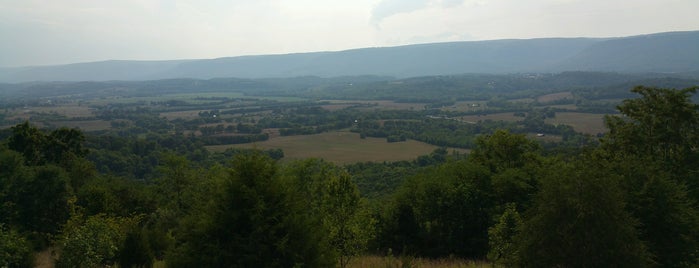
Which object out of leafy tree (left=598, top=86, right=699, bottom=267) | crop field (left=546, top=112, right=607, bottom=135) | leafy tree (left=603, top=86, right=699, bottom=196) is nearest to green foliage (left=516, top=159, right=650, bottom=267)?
leafy tree (left=598, top=86, right=699, bottom=267)

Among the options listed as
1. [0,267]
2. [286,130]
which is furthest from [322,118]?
[0,267]

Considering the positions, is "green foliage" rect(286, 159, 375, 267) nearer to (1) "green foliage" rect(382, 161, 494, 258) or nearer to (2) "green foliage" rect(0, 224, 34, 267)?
(1) "green foliage" rect(382, 161, 494, 258)

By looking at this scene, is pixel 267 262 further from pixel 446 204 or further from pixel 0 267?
pixel 446 204

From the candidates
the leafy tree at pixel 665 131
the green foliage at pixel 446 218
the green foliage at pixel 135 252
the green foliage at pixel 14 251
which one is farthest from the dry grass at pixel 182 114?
the green foliage at pixel 135 252

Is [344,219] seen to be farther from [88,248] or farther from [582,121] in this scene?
[582,121]

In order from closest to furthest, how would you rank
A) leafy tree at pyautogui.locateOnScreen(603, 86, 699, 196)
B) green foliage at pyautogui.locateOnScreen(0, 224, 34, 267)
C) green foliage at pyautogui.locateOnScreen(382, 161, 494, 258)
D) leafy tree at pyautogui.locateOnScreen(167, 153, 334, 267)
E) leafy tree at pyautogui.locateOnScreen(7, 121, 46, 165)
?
1. leafy tree at pyautogui.locateOnScreen(167, 153, 334, 267)
2. green foliage at pyautogui.locateOnScreen(0, 224, 34, 267)
3. green foliage at pyautogui.locateOnScreen(382, 161, 494, 258)
4. leafy tree at pyautogui.locateOnScreen(603, 86, 699, 196)
5. leafy tree at pyautogui.locateOnScreen(7, 121, 46, 165)

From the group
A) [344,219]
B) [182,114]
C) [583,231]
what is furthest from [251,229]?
[182,114]

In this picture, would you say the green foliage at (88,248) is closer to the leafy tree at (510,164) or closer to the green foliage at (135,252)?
the green foliage at (135,252)
